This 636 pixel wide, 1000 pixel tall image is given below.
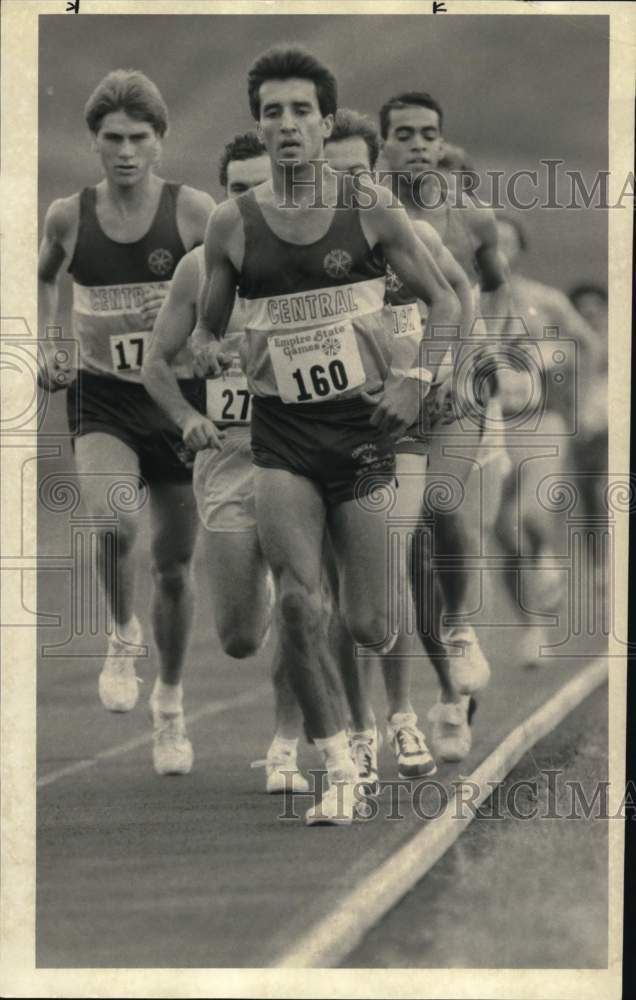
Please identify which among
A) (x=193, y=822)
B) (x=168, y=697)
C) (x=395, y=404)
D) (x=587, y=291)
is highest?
(x=587, y=291)

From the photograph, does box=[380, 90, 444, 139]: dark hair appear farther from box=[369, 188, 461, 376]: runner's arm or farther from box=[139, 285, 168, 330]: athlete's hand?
box=[139, 285, 168, 330]: athlete's hand

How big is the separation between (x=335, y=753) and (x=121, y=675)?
0.78 metres

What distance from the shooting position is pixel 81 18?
6.21 metres

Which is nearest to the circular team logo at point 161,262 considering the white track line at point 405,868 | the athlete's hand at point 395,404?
the athlete's hand at point 395,404

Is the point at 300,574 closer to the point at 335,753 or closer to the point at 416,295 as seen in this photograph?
the point at 335,753

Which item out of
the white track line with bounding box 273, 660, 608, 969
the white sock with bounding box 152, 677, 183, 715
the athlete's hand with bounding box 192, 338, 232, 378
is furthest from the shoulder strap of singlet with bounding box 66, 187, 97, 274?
the white track line with bounding box 273, 660, 608, 969

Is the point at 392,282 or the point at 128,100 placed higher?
the point at 128,100

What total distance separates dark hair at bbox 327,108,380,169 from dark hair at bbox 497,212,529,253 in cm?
48

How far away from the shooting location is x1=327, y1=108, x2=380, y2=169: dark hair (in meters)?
6.16

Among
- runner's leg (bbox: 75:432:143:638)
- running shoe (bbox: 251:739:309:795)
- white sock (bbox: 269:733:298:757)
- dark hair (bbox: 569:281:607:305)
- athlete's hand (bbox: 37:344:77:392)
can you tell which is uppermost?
dark hair (bbox: 569:281:607:305)

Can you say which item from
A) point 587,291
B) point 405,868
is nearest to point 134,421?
point 587,291

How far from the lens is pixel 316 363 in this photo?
6.12 meters

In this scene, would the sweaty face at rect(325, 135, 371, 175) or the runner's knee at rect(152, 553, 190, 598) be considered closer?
the sweaty face at rect(325, 135, 371, 175)

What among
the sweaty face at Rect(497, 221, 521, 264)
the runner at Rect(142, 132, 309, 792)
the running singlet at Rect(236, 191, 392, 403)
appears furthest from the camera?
the sweaty face at Rect(497, 221, 521, 264)
